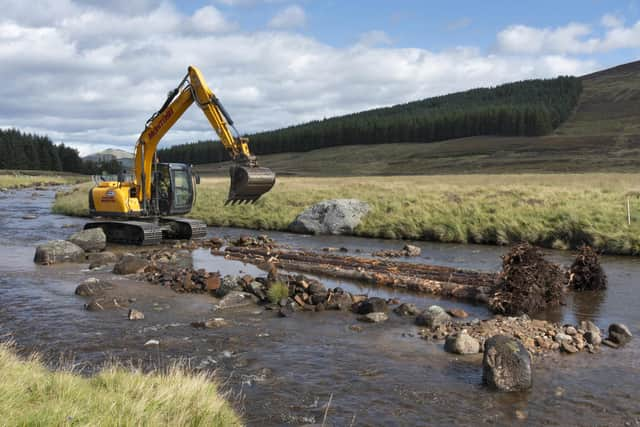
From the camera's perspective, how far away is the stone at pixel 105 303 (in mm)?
12305

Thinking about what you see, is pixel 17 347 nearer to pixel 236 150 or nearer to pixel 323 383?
pixel 323 383

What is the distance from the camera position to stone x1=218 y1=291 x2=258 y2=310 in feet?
41.9

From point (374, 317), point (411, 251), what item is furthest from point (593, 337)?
point (411, 251)

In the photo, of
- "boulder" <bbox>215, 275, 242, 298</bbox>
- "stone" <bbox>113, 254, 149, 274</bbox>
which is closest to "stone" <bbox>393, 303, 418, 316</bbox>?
"boulder" <bbox>215, 275, 242, 298</bbox>

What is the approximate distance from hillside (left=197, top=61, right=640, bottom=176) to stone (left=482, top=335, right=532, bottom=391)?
2551 inches

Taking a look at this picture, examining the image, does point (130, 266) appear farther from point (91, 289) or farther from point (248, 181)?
point (248, 181)

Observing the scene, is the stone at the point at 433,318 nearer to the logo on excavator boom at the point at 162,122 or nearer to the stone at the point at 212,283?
the stone at the point at 212,283

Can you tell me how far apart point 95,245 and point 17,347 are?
12538 mm

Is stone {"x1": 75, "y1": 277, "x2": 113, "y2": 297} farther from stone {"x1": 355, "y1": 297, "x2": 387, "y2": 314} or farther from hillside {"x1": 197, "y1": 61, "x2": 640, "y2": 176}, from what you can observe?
hillside {"x1": 197, "y1": 61, "x2": 640, "y2": 176}

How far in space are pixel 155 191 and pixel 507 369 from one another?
749 inches

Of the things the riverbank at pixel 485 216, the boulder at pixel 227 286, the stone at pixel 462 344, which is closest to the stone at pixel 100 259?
the boulder at pixel 227 286

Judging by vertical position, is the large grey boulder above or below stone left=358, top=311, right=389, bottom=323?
above

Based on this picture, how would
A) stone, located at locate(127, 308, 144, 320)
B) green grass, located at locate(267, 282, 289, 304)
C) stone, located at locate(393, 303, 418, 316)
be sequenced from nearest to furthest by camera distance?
stone, located at locate(127, 308, 144, 320)
stone, located at locate(393, 303, 418, 316)
green grass, located at locate(267, 282, 289, 304)

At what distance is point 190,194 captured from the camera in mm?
24344
